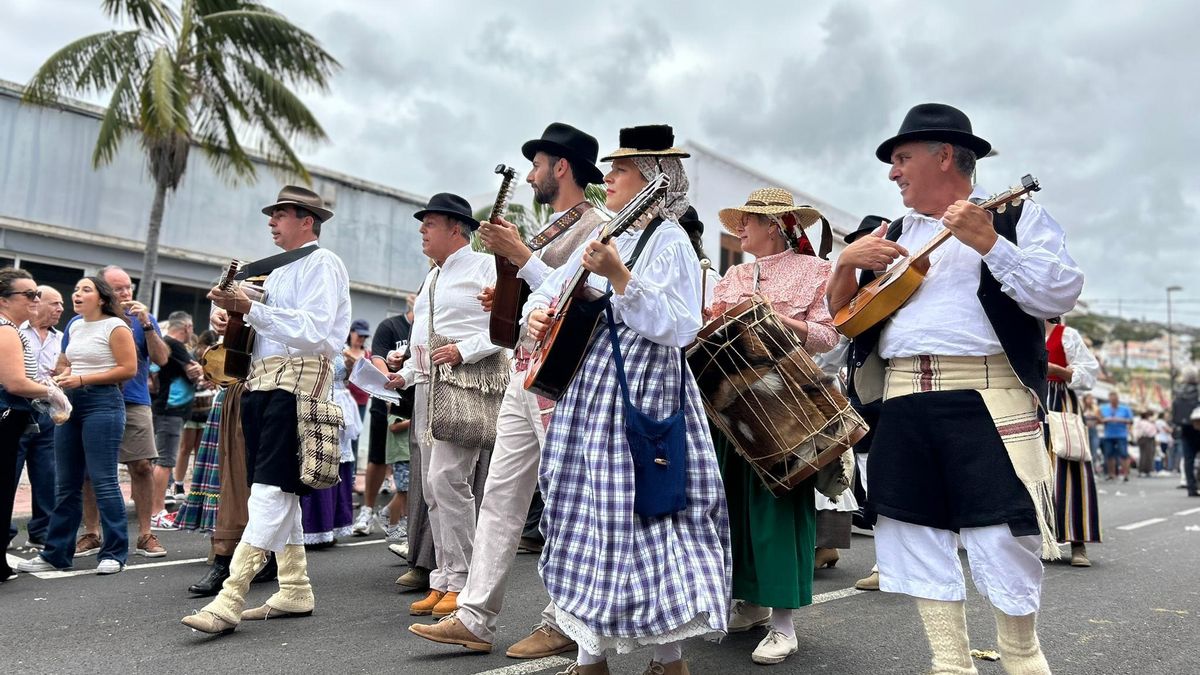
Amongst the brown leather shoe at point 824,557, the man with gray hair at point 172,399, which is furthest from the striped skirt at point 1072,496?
the man with gray hair at point 172,399

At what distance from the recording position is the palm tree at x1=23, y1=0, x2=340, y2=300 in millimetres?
13797

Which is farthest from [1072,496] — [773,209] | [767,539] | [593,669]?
[593,669]

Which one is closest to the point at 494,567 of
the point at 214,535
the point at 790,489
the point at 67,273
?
the point at 790,489

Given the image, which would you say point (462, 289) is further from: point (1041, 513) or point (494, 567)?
point (1041, 513)

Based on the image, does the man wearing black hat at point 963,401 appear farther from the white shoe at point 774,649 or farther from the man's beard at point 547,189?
the man's beard at point 547,189

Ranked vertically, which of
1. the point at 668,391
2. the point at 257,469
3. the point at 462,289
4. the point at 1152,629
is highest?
the point at 462,289

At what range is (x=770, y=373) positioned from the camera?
3.76 meters

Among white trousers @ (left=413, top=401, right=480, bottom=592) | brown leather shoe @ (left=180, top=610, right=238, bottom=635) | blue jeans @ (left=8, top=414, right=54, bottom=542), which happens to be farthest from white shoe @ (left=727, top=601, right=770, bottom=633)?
blue jeans @ (left=8, top=414, right=54, bottom=542)

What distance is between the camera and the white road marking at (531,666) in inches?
150

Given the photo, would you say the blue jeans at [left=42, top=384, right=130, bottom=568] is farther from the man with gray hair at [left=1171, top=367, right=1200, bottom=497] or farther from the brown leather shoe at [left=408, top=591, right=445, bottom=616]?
the man with gray hair at [left=1171, top=367, right=1200, bottom=497]

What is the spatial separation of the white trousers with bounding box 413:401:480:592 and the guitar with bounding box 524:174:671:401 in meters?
1.68

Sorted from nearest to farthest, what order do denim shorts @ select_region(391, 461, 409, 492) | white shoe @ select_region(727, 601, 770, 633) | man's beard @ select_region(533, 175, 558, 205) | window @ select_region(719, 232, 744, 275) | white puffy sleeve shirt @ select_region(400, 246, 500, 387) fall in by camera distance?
man's beard @ select_region(533, 175, 558, 205), white shoe @ select_region(727, 601, 770, 633), white puffy sleeve shirt @ select_region(400, 246, 500, 387), denim shorts @ select_region(391, 461, 409, 492), window @ select_region(719, 232, 744, 275)

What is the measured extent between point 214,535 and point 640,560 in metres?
3.14

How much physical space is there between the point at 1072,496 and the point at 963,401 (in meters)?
4.99
